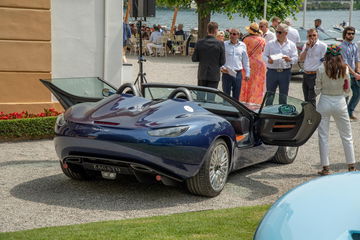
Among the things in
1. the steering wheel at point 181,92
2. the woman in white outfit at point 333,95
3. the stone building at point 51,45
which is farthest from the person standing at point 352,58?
the steering wheel at point 181,92

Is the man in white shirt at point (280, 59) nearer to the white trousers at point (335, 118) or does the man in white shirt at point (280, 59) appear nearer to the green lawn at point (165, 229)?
the white trousers at point (335, 118)

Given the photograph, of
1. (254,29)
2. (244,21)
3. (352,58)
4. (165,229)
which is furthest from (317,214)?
(244,21)

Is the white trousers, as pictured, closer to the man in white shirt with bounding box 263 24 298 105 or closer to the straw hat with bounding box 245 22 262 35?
the man in white shirt with bounding box 263 24 298 105

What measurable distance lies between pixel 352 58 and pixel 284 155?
4.90 meters

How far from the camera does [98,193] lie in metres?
8.29

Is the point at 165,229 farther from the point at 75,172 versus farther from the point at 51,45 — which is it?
the point at 51,45

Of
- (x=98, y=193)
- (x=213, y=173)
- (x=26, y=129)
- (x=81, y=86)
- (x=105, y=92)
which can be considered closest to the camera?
(x=213, y=173)

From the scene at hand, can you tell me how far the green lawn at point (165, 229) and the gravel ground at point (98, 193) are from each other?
43cm

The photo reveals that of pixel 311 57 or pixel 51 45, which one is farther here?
pixel 51 45

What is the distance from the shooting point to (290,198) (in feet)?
9.76

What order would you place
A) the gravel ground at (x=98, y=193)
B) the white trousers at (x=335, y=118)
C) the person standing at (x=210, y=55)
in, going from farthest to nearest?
the person standing at (x=210, y=55) < the white trousers at (x=335, y=118) < the gravel ground at (x=98, y=193)

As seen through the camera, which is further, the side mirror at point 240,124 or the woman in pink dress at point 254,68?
the woman in pink dress at point 254,68

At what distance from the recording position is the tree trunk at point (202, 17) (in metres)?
34.2

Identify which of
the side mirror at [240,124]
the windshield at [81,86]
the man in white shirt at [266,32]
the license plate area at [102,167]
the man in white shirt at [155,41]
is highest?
the man in white shirt at [266,32]
